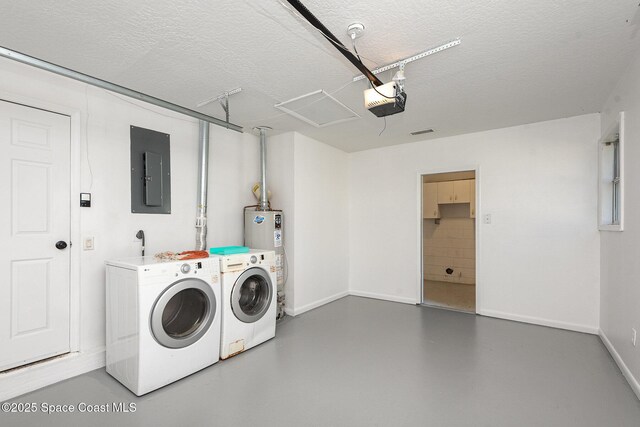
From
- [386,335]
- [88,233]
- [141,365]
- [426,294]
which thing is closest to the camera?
[141,365]

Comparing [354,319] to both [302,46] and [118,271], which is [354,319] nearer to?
[118,271]

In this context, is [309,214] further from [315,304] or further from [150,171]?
[150,171]

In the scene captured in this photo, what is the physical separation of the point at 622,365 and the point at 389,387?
6.29 feet

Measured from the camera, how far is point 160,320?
2.20m

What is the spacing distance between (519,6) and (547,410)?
8.04 feet

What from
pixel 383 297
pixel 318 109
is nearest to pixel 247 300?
pixel 318 109

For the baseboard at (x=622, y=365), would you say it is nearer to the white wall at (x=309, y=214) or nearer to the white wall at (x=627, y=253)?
the white wall at (x=627, y=253)

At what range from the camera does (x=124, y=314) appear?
2252 millimetres

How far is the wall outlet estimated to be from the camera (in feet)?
8.27

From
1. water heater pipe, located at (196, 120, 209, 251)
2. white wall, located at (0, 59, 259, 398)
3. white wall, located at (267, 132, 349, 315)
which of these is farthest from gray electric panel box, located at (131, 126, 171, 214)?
white wall, located at (267, 132, 349, 315)

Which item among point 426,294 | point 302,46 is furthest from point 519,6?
point 426,294

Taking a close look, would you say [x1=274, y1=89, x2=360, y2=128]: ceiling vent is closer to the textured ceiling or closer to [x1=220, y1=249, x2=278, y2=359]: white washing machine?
the textured ceiling

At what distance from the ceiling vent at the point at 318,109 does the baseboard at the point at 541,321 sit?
2.96 m

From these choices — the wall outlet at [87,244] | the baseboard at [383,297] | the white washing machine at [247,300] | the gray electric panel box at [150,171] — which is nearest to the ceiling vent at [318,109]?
the gray electric panel box at [150,171]
